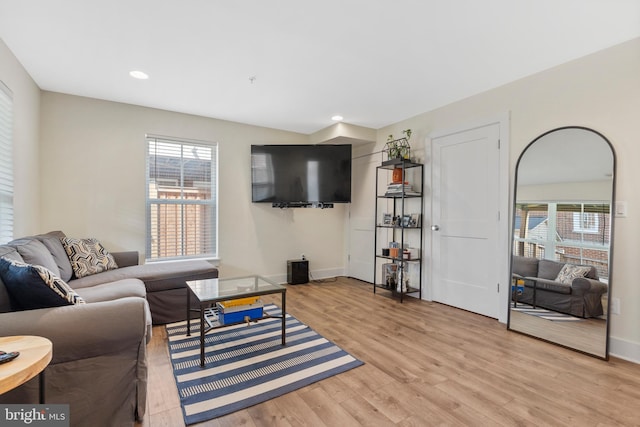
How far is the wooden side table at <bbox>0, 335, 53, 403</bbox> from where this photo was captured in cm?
90

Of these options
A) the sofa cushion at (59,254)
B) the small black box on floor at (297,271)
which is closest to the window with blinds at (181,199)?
the sofa cushion at (59,254)

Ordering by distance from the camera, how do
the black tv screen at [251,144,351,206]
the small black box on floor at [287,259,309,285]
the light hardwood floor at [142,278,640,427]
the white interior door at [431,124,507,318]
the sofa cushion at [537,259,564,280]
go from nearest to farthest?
the light hardwood floor at [142,278,640,427] → the sofa cushion at [537,259,564,280] → the white interior door at [431,124,507,318] → the black tv screen at [251,144,351,206] → the small black box on floor at [287,259,309,285]

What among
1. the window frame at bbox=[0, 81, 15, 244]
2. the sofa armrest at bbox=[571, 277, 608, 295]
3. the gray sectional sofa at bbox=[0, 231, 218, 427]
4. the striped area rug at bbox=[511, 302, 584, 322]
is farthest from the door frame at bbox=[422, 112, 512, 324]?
the window frame at bbox=[0, 81, 15, 244]

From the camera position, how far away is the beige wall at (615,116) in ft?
7.33

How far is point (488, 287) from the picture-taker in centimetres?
317

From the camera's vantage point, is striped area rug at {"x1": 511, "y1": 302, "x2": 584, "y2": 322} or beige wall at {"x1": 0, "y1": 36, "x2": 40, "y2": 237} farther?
striped area rug at {"x1": 511, "y1": 302, "x2": 584, "y2": 322}

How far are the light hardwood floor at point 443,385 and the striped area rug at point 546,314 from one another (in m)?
0.26

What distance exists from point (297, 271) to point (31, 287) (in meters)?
3.39

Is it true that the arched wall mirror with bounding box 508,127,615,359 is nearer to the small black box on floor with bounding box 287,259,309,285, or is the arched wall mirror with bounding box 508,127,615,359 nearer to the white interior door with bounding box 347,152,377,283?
the white interior door with bounding box 347,152,377,283

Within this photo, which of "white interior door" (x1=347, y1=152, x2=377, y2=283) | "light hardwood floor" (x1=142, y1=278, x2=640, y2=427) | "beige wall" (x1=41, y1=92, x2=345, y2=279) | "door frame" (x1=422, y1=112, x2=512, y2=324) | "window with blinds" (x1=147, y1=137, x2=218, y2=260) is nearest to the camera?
"light hardwood floor" (x1=142, y1=278, x2=640, y2=427)

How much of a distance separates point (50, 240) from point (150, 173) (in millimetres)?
1398

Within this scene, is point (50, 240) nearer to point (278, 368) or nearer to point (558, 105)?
point (278, 368)

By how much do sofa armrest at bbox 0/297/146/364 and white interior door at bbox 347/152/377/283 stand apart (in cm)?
369

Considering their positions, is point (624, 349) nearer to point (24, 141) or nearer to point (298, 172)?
point (298, 172)
